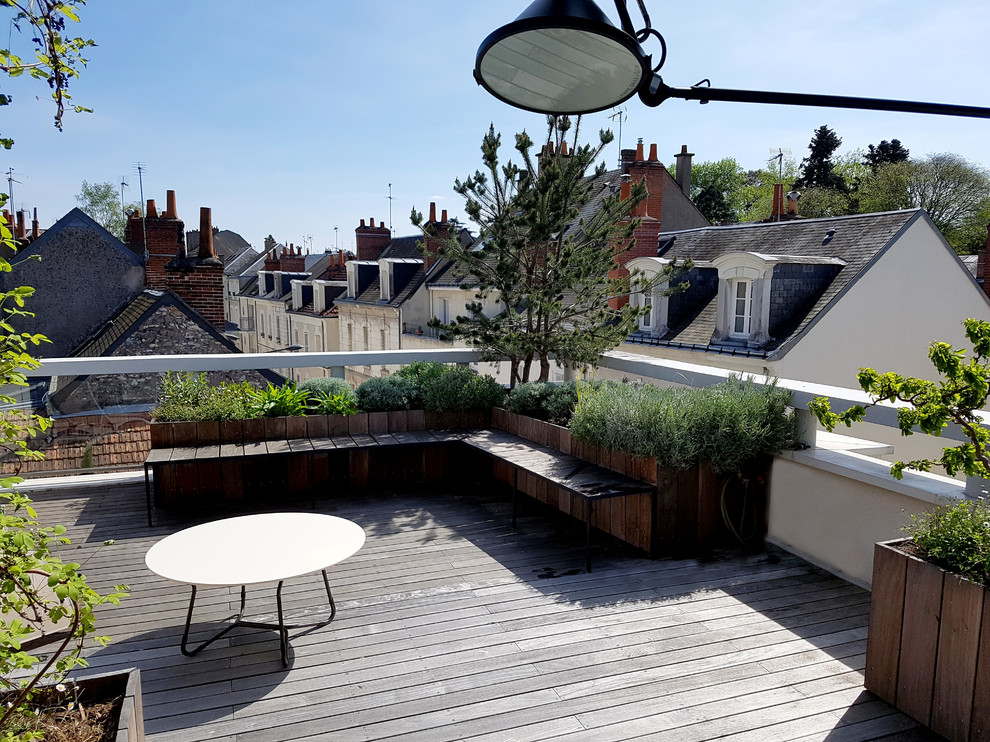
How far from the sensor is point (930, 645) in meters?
2.46

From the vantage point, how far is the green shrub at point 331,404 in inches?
212

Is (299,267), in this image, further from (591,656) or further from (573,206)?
(591,656)

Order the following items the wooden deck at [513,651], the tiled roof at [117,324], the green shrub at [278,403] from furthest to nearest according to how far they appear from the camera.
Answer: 1. the tiled roof at [117,324]
2. the green shrub at [278,403]
3. the wooden deck at [513,651]

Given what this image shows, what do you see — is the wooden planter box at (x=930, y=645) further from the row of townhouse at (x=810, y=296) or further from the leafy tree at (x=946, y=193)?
the leafy tree at (x=946, y=193)

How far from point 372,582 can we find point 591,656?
137 cm

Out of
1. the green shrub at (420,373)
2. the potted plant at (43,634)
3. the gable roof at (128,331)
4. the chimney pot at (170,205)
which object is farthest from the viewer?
the chimney pot at (170,205)

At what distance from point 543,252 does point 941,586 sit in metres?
4.85

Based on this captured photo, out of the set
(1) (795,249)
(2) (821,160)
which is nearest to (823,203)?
(2) (821,160)

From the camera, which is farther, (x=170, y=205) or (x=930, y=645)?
(x=170, y=205)

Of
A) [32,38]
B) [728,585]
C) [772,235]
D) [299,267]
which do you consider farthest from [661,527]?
[299,267]

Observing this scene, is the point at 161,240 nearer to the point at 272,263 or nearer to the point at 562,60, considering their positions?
the point at 562,60

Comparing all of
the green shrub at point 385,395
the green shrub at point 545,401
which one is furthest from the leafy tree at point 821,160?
the green shrub at point 385,395

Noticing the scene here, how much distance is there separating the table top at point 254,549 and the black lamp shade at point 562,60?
7.08 feet

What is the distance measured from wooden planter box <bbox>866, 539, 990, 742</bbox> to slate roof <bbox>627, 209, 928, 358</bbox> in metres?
9.85
